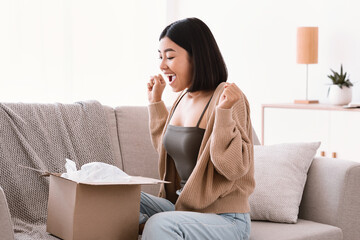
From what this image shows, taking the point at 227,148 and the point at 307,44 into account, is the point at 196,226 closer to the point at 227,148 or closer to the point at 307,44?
the point at 227,148

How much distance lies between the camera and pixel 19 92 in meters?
4.09

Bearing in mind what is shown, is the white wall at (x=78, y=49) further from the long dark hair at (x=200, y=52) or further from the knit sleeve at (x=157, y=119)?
the long dark hair at (x=200, y=52)

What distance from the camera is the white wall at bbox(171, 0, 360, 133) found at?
3.67 m

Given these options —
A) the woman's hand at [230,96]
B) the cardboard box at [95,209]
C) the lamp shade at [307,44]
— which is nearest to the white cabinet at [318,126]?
the lamp shade at [307,44]

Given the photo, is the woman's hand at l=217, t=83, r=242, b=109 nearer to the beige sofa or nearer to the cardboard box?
the cardboard box

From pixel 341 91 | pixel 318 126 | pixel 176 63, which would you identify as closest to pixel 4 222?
pixel 176 63

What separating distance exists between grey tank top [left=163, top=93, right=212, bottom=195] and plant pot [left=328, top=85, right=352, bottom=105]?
71.2 inches

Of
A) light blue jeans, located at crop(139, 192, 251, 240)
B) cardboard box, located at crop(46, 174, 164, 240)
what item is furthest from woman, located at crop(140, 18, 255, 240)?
cardboard box, located at crop(46, 174, 164, 240)

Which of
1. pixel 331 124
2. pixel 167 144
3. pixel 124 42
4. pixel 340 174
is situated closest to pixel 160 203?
pixel 167 144

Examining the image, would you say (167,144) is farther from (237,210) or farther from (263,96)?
(263,96)

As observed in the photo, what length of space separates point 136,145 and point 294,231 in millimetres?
842

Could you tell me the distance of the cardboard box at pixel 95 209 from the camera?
1636 millimetres

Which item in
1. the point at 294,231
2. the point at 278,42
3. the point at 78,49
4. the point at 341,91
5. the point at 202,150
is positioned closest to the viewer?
the point at 202,150

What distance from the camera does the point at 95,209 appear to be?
5.46 ft
